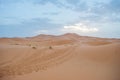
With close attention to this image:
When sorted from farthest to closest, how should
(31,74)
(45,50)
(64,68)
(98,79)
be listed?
1. (45,50)
2. (64,68)
3. (31,74)
4. (98,79)

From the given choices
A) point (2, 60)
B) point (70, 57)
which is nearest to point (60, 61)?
point (70, 57)

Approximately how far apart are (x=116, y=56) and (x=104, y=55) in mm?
399

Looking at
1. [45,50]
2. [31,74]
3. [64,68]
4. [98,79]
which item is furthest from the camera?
[45,50]

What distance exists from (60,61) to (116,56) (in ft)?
5.41

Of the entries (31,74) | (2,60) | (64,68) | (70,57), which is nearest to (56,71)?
(64,68)

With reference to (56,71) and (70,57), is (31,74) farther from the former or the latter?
(70,57)

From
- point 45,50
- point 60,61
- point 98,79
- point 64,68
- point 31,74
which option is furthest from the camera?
point 45,50

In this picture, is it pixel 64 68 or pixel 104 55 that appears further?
pixel 104 55

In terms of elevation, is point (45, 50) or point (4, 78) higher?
point (45, 50)

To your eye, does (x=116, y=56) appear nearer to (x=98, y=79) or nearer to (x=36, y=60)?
(x=98, y=79)

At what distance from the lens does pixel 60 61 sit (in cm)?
573

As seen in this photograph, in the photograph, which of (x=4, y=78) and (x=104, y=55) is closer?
(x=4, y=78)

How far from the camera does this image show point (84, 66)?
16.8 feet

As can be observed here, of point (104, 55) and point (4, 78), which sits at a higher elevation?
point (104, 55)
